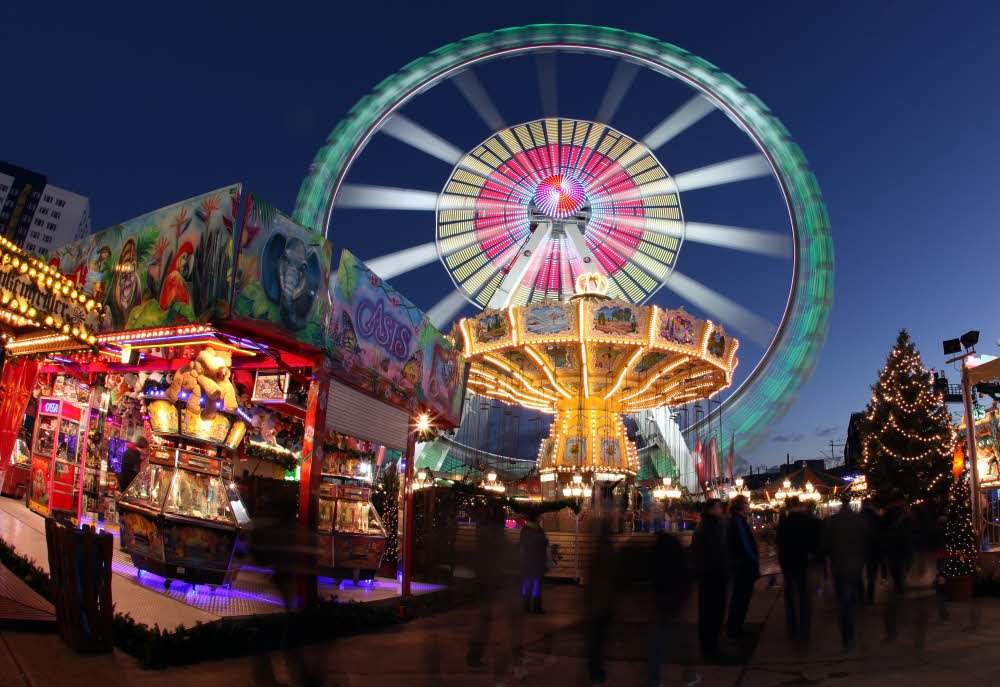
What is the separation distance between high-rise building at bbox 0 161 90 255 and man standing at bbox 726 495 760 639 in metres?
70.3

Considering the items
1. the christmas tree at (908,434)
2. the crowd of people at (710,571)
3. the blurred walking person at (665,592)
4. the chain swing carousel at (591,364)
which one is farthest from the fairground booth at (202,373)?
the christmas tree at (908,434)

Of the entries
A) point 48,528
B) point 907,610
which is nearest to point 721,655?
point 907,610

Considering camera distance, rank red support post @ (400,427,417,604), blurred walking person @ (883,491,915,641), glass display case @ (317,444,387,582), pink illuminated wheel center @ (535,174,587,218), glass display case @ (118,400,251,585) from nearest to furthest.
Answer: glass display case @ (118,400,251,585), blurred walking person @ (883,491,915,641), red support post @ (400,427,417,604), glass display case @ (317,444,387,582), pink illuminated wheel center @ (535,174,587,218)

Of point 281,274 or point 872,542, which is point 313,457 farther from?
point 872,542

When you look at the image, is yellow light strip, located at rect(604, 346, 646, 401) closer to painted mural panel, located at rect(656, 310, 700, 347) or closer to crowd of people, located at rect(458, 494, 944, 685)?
painted mural panel, located at rect(656, 310, 700, 347)

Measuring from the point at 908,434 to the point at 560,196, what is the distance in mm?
14568

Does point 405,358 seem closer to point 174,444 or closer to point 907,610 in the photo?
point 174,444

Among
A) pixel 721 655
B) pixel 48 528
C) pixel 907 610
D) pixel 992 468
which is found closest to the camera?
pixel 48 528

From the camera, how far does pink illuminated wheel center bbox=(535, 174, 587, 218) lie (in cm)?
2388

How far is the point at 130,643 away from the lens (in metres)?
5.40

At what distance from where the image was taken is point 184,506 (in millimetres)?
7668

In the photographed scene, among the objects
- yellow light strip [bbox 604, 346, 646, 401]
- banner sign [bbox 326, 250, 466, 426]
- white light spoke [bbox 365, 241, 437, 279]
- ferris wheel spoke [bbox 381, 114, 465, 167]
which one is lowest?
banner sign [bbox 326, 250, 466, 426]

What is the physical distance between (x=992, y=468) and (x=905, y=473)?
37.3 ft

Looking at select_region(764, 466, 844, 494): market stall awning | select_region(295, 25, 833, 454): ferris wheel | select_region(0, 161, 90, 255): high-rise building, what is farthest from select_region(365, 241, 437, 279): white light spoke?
select_region(0, 161, 90, 255): high-rise building
